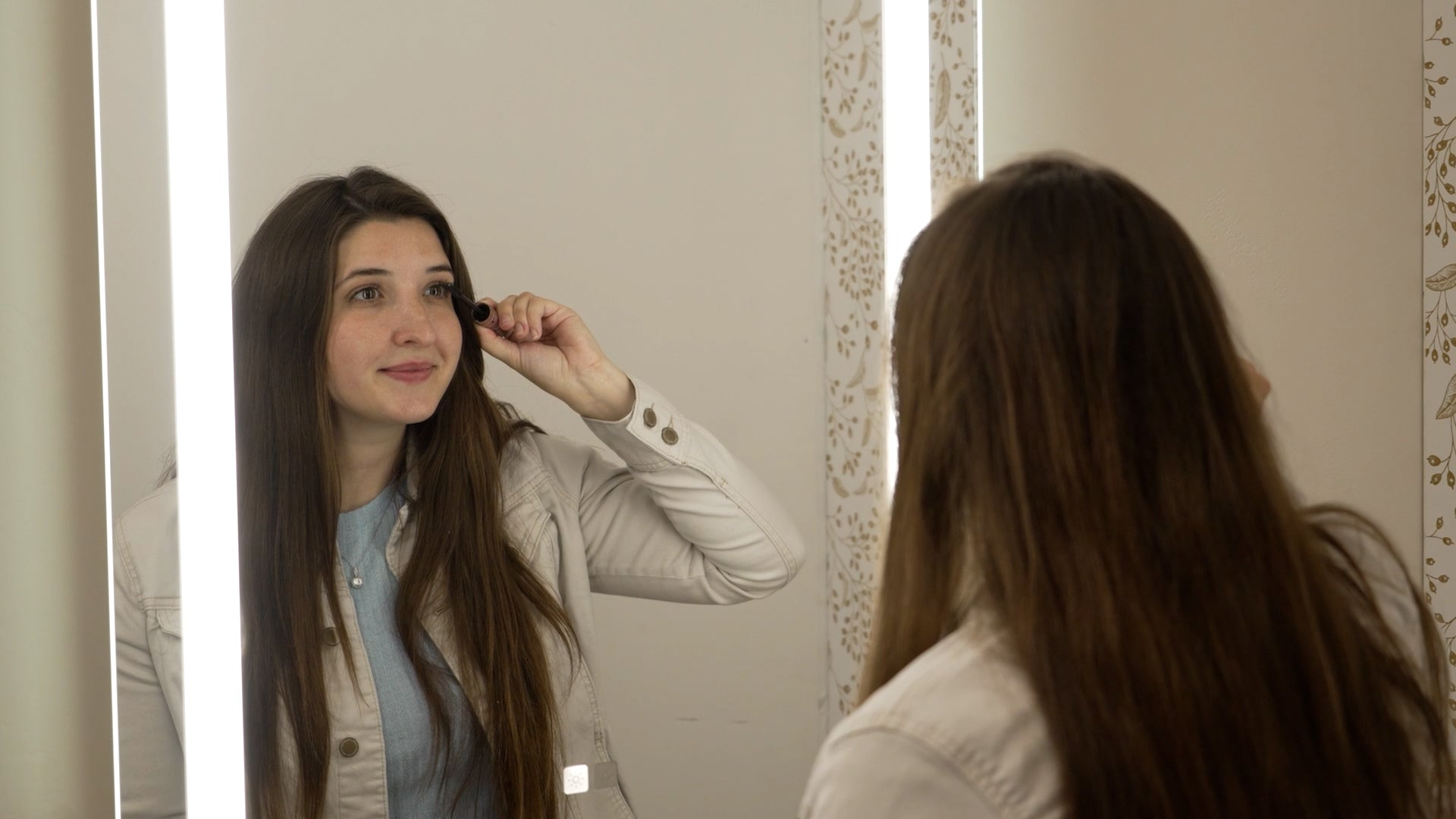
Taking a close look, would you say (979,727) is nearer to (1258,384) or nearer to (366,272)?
(1258,384)

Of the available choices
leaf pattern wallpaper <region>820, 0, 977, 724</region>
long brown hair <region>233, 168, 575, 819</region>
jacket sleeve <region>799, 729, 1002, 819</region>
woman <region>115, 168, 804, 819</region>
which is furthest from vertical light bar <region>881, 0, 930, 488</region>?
jacket sleeve <region>799, 729, 1002, 819</region>

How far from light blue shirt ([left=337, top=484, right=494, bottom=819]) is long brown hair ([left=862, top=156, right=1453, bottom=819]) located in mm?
356

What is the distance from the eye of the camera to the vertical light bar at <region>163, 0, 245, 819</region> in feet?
2.12

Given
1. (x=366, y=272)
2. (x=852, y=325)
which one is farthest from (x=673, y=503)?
(x=366, y=272)

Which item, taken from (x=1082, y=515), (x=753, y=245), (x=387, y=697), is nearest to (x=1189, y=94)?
(x=753, y=245)

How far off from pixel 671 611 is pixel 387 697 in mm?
195

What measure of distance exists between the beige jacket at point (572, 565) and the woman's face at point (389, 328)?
0.23ft

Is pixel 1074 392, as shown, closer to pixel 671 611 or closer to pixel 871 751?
pixel 871 751

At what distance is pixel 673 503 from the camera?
2.89 feet

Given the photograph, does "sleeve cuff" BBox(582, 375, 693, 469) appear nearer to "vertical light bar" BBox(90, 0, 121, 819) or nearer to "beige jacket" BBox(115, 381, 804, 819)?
"beige jacket" BBox(115, 381, 804, 819)

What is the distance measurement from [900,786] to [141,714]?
1.50ft

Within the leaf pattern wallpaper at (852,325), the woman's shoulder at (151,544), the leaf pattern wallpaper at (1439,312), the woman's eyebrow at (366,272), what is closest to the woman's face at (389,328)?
the woman's eyebrow at (366,272)

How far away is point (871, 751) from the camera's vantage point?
0.44 meters

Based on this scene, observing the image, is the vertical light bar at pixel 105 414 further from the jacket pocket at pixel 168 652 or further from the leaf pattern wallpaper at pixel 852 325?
the leaf pattern wallpaper at pixel 852 325
